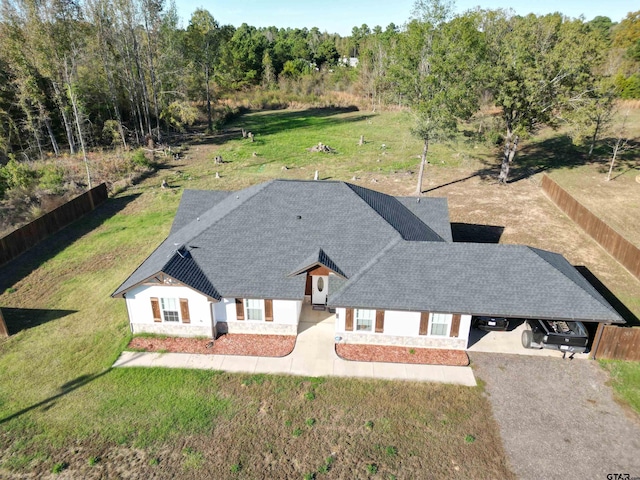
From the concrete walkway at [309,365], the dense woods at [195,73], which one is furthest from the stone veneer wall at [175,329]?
the dense woods at [195,73]

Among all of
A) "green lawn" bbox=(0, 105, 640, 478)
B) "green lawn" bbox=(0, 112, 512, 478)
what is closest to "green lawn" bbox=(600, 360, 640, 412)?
"green lawn" bbox=(0, 105, 640, 478)

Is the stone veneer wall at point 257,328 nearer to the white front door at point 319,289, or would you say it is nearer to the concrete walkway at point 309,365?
the concrete walkway at point 309,365

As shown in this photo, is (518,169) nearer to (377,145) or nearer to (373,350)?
(377,145)

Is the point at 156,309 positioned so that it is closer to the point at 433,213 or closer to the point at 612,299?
the point at 433,213

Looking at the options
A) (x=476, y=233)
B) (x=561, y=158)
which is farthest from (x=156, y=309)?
(x=561, y=158)

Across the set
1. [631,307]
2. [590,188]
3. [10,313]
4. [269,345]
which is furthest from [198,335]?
[590,188]

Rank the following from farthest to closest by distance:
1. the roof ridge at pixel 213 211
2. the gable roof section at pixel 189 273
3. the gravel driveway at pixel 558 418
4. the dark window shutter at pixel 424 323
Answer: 1. the roof ridge at pixel 213 211
2. the dark window shutter at pixel 424 323
3. the gable roof section at pixel 189 273
4. the gravel driveway at pixel 558 418
